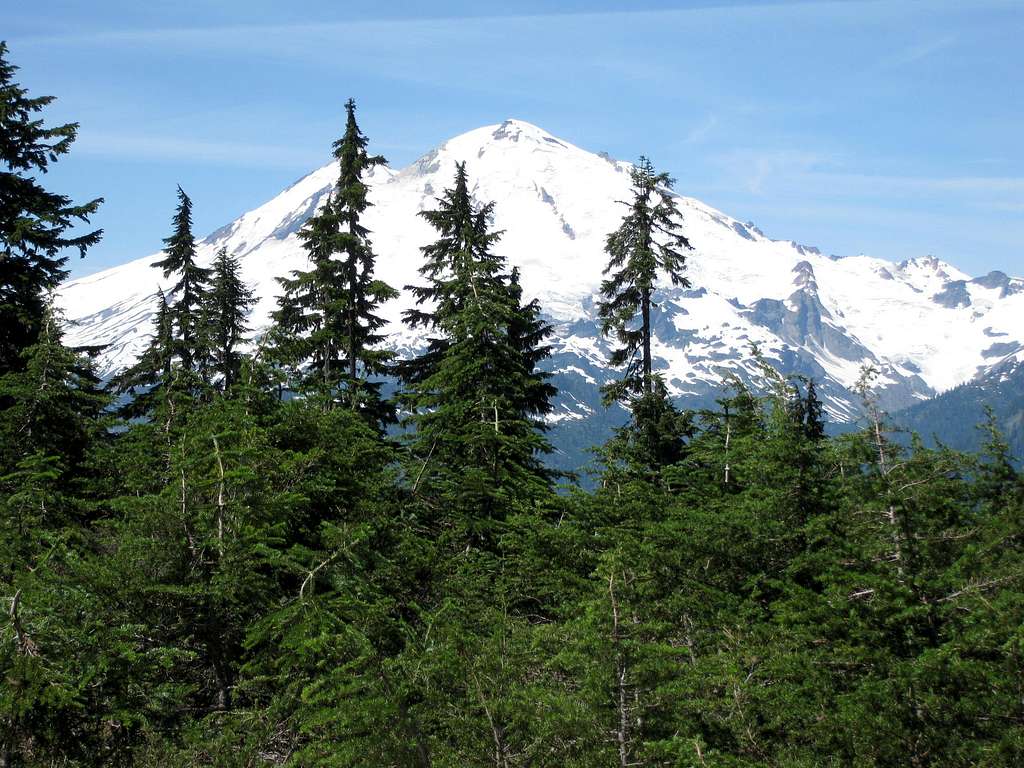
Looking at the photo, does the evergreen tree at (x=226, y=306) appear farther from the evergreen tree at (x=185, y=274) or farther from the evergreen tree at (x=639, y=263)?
the evergreen tree at (x=639, y=263)

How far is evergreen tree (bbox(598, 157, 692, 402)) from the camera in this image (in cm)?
3272

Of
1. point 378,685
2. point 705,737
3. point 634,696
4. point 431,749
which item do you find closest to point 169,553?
point 378,685

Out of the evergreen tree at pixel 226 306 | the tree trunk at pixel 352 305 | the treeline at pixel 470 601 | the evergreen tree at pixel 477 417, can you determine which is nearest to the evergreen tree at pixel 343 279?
the tree trunk at pixel 352 305

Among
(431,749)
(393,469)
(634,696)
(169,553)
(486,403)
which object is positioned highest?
(486,403)

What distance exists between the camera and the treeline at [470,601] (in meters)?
8.95

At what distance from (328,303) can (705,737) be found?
2239 cm

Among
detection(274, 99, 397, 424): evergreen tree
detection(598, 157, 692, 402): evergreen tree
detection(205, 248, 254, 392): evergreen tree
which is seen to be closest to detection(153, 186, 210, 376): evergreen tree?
detection(205, 248, 254, 392): evergreen tree

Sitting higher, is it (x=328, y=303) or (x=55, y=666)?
(x=328, y=303)

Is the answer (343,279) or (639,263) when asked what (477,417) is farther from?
(639,263)

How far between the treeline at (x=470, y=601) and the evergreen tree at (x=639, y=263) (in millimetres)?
16128

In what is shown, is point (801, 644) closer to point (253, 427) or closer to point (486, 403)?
point (253, 427)

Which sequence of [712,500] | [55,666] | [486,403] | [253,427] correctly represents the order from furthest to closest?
[486,403]
[712,500]
[253,427]
[55,666]

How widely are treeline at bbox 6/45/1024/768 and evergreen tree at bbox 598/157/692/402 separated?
16128 mm

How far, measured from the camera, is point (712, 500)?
50.9 ft
